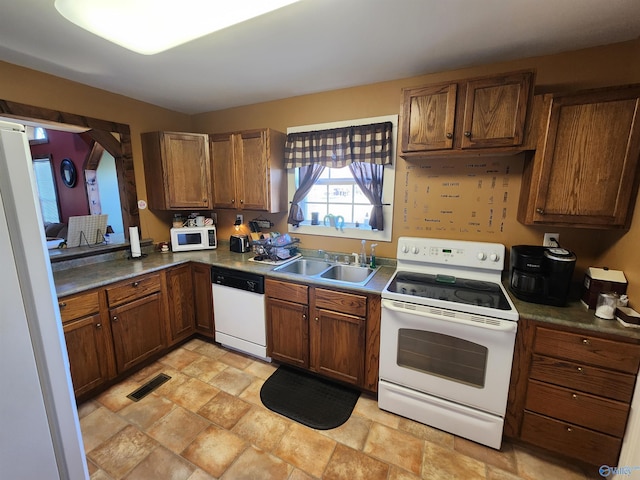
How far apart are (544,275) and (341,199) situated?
1660mm

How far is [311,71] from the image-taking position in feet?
6.91

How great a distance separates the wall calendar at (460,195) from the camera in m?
2.02

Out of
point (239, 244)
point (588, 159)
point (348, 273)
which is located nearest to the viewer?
point (588, 159)

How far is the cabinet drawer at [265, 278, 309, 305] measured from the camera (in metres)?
2.13

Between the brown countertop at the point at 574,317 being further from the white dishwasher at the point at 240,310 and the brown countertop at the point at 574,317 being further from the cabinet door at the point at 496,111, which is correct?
the white dishwasher at the point at 240,310

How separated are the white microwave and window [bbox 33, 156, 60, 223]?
10.3ft

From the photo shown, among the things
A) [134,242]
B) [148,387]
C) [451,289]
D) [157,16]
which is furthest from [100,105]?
[451,289]

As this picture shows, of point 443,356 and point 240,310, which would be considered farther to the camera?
point 240,310

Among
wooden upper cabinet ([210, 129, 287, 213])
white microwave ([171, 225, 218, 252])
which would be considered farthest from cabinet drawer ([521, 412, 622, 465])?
white microwave ([171, 225, 218, 252])

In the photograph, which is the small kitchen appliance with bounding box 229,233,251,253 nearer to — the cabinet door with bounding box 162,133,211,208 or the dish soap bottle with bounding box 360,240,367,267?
the cabinet door with bounding box 162,133,211,208

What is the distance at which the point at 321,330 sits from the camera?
2.12 metres

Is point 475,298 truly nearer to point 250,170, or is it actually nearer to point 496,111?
point 496,111

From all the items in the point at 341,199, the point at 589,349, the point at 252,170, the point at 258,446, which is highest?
the point at 252,170

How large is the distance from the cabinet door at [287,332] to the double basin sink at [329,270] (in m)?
0.31
